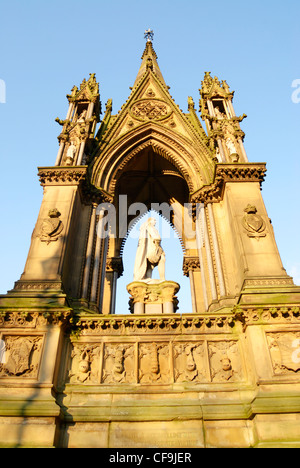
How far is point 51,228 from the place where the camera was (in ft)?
36.6

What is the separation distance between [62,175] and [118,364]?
21.9 feet

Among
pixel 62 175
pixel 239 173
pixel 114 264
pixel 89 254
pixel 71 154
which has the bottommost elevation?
pixel 89 254

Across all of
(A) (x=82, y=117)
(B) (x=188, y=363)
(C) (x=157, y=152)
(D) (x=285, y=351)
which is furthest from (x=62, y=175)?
(D) (x=285, y=351)

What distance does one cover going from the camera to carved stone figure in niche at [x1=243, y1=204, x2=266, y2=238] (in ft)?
36.1

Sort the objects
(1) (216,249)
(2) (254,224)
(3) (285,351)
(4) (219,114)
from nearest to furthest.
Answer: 1. (3) (285,351)
2. (2) (254,224)
3. (1) (216,249)
4. (4) (219,114)

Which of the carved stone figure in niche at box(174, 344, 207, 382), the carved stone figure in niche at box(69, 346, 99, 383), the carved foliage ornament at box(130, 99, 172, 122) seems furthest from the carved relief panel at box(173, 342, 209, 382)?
the carved foliage ornament at box(130, 99, 172, 122)

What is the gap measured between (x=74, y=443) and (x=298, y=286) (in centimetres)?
652

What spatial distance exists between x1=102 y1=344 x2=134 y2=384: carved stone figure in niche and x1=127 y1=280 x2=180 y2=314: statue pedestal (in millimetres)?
1952

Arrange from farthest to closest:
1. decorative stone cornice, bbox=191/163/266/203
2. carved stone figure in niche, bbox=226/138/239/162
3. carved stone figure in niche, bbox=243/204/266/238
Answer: carved stone figure in niche, bbox=226/138/239/162, decorative stone cornice, bbox=191/163/266/203, carved stone figure in niche, bbox=243/204/266/238

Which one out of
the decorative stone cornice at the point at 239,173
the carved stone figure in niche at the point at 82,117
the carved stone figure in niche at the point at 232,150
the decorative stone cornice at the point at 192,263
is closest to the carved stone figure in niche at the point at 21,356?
the decorative stone cornice at the point at 239,173

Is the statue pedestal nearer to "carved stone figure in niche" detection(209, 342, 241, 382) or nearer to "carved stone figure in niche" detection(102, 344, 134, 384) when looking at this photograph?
"carved stone figure in niche" detection(102, 344, 134, 384)

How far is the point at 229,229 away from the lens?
1227 centimetres

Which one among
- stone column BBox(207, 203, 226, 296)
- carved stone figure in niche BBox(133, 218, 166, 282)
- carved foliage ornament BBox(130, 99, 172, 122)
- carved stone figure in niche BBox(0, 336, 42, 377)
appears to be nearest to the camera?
carved stone figure in niche BBox(0, 336, 42, 377)

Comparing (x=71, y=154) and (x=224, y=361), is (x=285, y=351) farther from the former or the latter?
(x=71, y=154)
